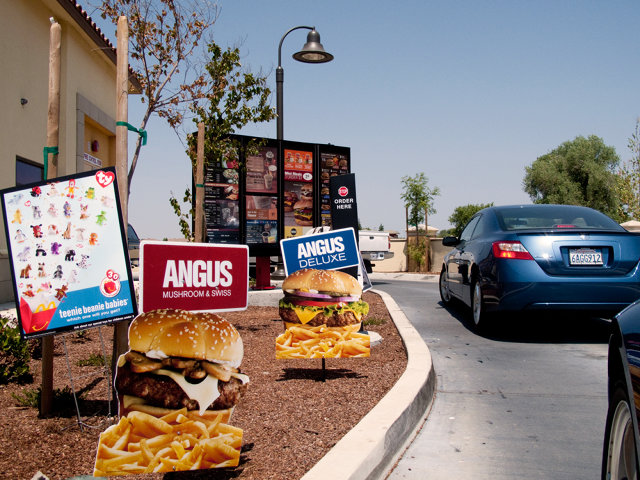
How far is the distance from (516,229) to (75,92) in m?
10.8

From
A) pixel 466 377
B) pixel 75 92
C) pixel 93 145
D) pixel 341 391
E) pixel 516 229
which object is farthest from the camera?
pixel 93 145

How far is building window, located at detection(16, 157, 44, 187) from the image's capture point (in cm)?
1104

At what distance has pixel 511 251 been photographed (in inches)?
278

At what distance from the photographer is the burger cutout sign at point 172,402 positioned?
2646 millimetres

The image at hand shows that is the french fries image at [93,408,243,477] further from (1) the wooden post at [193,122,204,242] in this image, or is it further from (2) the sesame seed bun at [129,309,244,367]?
(1) the wooden post at [193,122,204,242]

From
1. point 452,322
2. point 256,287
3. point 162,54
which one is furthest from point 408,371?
point 256,287

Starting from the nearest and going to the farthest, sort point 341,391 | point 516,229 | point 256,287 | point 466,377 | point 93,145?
point 341,391, point 466,377, point 516,229, point 256,287, point 93,145

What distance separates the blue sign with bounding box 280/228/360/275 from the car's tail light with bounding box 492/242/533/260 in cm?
238

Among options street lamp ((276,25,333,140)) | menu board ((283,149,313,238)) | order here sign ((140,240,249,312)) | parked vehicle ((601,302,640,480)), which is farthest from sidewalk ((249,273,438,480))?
street lamp ((276,25,333,140))

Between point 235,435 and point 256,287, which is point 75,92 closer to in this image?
point 256,287

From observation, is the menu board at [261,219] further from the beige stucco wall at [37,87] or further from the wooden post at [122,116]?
the wooden post at [122,116]

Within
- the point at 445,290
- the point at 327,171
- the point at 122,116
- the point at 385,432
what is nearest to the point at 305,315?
the point at 385,432

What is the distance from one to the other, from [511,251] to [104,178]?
5056 millimetres

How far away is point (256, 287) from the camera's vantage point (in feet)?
40.2
